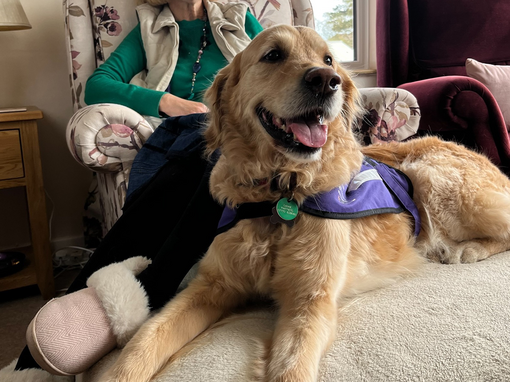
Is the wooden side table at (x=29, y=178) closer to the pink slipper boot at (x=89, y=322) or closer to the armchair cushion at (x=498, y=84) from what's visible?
the pink slipper boot at (x=89, y=322)

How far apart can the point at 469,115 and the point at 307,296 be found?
1.54m

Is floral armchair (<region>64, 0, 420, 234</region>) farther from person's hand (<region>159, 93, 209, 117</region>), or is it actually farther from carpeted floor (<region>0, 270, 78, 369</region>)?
carpeted floor (<region>0, 270, 78, 369</region>)

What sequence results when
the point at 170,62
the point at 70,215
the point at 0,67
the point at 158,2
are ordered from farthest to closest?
the point at 70,215 < the point at 0,67 < the point at 158,2 < the point at 170,62

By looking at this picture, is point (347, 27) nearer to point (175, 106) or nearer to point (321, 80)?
point (175, 106)

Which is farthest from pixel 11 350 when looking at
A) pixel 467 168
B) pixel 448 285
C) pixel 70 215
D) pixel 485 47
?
pixel 485 47

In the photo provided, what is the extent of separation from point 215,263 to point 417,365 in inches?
22.2

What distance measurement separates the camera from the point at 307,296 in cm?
104

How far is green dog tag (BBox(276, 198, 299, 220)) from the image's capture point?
1098mm

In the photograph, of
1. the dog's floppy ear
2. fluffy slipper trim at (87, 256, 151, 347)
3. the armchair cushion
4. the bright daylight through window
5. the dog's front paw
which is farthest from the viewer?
the bright daylight through window

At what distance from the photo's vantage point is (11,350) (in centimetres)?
179

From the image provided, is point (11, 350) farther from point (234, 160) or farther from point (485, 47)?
point (485, 47)

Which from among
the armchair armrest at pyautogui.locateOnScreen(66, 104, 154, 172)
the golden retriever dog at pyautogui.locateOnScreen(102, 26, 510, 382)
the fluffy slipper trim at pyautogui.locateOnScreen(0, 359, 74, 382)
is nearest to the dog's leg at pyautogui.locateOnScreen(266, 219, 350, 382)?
the golden retriever dog at pyautogui.locateOnScreen(102, 26, 510, 382)

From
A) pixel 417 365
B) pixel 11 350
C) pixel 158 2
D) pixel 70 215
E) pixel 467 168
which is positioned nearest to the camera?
pixel 417 365

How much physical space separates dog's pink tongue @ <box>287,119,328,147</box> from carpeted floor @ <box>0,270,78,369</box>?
151cm
